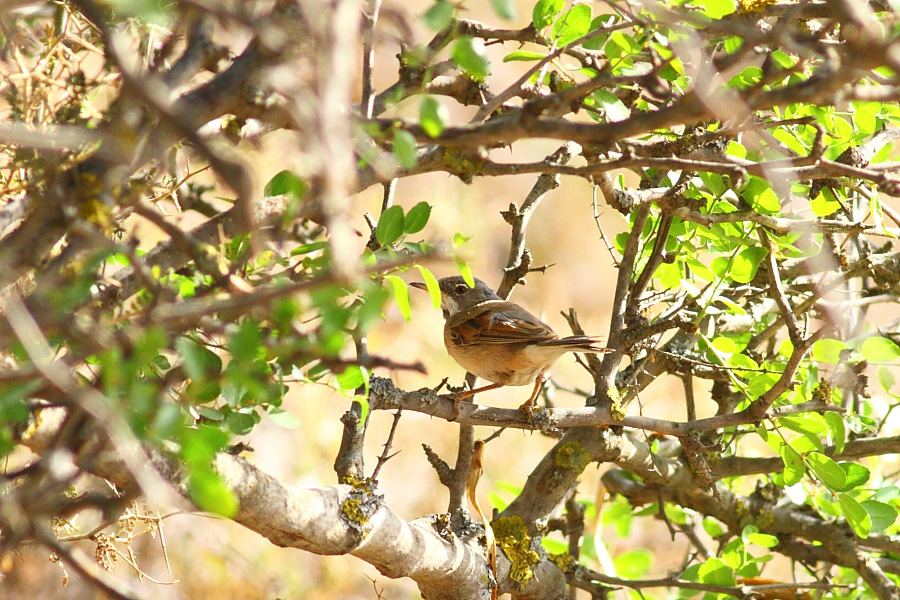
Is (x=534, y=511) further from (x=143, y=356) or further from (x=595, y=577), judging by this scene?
(x=143, y=356)

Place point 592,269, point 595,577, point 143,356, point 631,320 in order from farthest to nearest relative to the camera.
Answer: point 592,269 → point 595,577 → point 631,320 → point 143,356

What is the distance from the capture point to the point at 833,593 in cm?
391

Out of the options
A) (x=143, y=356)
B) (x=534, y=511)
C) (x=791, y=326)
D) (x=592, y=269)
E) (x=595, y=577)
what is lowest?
(x=143, y=356)

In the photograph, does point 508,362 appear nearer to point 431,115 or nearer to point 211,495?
point 431,115

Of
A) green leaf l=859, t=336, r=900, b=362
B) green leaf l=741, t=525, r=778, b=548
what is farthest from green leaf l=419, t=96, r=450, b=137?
green leaf l=741, t=525, r=778, b=548

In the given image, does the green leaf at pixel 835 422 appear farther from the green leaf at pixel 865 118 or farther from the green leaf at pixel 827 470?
the green leaf at pixel 865 118

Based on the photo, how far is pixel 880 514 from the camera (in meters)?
3.32

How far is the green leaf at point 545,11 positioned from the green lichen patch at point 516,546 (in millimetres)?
2263

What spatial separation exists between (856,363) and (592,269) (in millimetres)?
6939

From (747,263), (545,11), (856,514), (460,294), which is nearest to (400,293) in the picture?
(545,11)

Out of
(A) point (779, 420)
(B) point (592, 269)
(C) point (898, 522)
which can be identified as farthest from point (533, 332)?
(B) point (592, 269)

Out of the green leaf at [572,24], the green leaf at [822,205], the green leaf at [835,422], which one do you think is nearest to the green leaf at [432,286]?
the green leaf at [572,24]

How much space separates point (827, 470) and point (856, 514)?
257 millimetres

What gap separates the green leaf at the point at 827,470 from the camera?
10.1 ft
